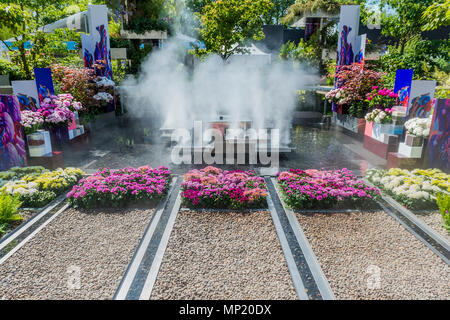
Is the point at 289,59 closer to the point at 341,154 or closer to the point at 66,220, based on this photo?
the point at 341,154

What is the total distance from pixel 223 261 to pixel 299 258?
958 millimetres

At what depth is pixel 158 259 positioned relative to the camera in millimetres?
3934

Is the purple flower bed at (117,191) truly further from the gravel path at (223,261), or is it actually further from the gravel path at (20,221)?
the gravel path at (223,261)

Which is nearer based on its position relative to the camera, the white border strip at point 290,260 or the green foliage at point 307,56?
the white border strip at point 290,260

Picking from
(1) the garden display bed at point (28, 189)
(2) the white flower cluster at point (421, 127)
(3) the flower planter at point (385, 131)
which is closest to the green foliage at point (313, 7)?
(3) the flower planter at point (385, 131)

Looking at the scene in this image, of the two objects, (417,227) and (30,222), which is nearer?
(417,227)

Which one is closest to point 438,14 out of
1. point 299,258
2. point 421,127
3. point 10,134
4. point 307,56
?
point 421,127

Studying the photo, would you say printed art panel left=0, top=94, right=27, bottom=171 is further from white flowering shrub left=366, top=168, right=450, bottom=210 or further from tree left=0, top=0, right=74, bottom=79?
white flowering shrub left=366, top=168, right=450, bottom=210

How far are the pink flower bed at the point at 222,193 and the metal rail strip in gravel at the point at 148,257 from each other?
35 centimetres

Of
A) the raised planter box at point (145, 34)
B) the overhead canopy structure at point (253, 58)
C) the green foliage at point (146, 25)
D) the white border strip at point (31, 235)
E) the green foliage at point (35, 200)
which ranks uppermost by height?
the green foliage at point (146, 25)

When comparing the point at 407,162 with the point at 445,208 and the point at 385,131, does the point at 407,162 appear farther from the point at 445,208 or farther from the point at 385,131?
the point at 445,208

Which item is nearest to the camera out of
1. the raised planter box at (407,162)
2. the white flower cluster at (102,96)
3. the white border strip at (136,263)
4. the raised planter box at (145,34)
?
the white border strip at (136,263)

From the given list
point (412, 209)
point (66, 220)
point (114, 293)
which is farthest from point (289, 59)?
point (114, 293)

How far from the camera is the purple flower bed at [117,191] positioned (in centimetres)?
550
